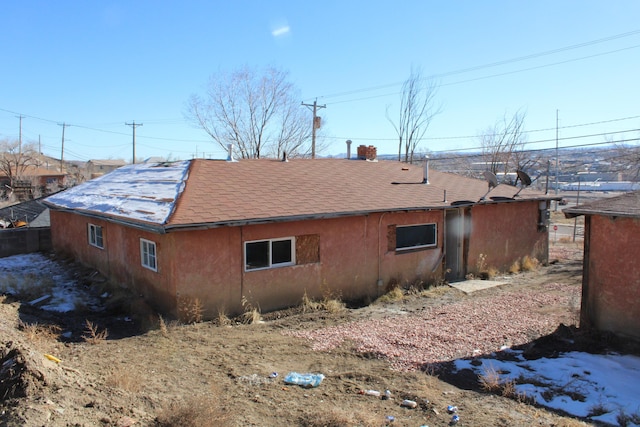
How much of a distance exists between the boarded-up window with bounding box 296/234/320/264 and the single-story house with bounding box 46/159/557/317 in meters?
0.03

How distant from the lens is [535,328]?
992cm

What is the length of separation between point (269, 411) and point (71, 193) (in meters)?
14.7

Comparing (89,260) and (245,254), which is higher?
(245,254)

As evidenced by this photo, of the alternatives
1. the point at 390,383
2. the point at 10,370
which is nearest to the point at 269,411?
the point at 390,383

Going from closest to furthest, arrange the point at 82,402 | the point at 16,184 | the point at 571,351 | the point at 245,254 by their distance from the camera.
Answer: the point at 82,402, the point at 571,351, the point at 245,254, the point at 16,184

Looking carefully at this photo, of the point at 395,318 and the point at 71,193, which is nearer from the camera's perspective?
the point at 395,318

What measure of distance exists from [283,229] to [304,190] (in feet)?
7.00

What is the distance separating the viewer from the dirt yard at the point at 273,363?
5.32 meters

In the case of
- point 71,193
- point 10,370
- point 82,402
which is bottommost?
point 82,402

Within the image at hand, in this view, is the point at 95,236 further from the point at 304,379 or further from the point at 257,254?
the point at 304,379

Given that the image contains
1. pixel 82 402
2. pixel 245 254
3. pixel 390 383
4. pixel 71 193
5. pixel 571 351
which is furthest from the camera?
pixel 71 193

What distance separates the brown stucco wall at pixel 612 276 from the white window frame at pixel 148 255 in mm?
9509

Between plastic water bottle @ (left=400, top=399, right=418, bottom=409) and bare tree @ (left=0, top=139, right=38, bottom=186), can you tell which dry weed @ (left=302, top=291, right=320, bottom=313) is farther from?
bare tree @ (left=0, top=139, right=38, bottom=186)

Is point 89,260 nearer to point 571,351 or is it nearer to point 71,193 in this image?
point 71,193
